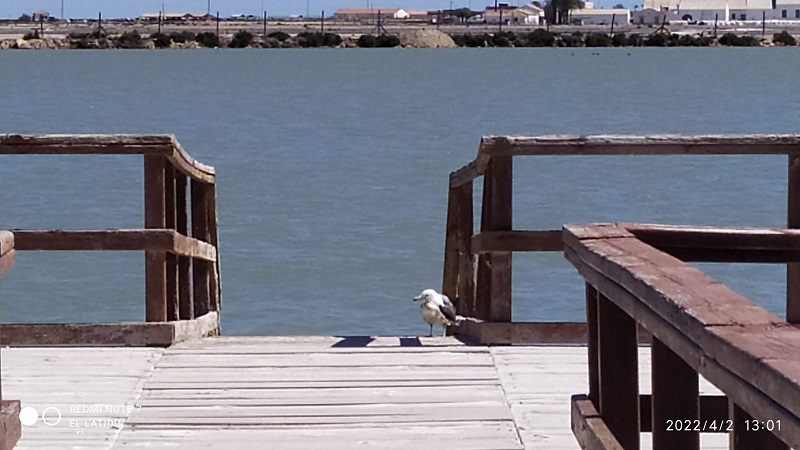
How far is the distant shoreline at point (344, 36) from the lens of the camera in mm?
141500

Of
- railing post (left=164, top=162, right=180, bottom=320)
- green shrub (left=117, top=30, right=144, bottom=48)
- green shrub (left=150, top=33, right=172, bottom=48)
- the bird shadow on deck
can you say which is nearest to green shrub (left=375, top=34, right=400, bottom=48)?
green shrub (left=150, top=33, right=172, bottom=48)

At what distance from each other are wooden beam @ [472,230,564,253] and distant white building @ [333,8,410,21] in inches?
6866

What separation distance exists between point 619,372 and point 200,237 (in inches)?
191

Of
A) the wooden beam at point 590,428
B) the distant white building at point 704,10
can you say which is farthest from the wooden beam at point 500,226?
the distant white building at point 704,10

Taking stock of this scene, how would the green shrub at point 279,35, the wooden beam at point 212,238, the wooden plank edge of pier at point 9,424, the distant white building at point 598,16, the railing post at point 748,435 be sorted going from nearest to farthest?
the railing post at point 748,435
the wooden plank edge of pier at point 9,424
the wooden beam at point 212,238
the green shrub at point 279,35
the distant white building at point 598,16

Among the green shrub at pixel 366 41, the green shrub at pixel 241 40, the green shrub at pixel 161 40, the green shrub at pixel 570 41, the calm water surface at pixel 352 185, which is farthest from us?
the green shrub at pixel 570 41

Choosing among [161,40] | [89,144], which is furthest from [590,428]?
[161,40]

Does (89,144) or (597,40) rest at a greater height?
(597,40)

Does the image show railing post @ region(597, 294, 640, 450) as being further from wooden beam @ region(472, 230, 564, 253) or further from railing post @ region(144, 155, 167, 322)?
railing post @ region(144, 155, 167, 322)

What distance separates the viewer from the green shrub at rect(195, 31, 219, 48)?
5438 inches

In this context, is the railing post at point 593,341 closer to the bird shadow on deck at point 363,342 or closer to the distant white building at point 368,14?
the bird shadow on deck at point 363,342

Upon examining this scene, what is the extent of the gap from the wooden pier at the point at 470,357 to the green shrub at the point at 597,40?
141 meters

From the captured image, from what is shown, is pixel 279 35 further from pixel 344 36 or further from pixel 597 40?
pixel 597 40

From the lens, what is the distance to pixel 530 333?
6703mm
